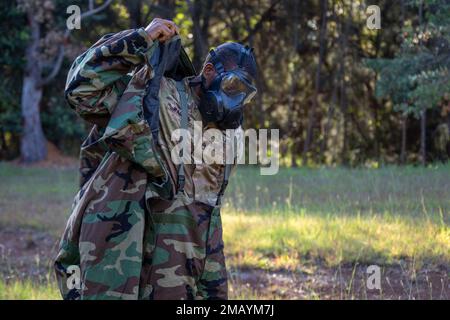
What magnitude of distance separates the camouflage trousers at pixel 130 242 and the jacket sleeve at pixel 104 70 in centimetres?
22

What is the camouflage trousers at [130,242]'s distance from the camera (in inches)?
107

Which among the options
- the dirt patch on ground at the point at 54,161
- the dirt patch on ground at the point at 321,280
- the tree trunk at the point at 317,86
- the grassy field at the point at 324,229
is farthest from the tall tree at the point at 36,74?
the dirt patch on ground at the point at 321,280

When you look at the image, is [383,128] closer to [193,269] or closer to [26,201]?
[26,201]

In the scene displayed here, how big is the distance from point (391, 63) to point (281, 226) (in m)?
4.57

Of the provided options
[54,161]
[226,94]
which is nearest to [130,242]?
[226,94]

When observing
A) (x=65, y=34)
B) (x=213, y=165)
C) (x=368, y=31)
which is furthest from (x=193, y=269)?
(x=368, y=31)

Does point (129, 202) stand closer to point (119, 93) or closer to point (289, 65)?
point (119, 93)

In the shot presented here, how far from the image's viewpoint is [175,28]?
9.54 ft

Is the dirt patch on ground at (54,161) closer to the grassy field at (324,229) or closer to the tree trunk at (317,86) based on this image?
the tree trunk at (317,86)

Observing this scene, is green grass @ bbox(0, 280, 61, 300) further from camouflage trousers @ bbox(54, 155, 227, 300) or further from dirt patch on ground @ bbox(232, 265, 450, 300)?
camouflage trousers @ bbox(54, 155, 227, 300)

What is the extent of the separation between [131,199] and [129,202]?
14mm

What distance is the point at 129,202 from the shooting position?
108 inches

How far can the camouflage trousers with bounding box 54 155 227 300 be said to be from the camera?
2.72 metres

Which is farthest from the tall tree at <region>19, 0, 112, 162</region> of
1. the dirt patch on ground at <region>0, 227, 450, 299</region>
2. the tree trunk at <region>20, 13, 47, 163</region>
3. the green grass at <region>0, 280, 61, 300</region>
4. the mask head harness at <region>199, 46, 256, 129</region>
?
the mask head harness at <region>199, 46, 256, 129</region>
